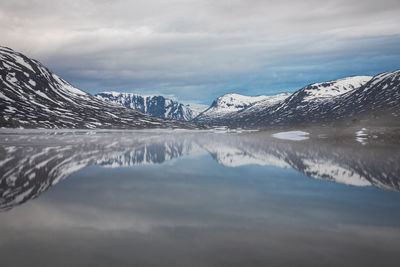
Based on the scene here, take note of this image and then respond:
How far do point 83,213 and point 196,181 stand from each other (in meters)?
10.5

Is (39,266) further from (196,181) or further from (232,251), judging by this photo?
(196,181)

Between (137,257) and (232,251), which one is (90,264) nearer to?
(137,257)

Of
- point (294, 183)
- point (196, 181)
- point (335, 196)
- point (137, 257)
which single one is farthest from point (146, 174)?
point (137, 257)

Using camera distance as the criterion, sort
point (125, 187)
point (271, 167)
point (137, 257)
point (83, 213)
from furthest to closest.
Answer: point (271, 167)
point (125, 187)
point (83, 213)
point (137, 257)

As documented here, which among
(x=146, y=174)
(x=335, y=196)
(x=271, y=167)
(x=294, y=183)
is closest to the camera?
(x=335, y=196)

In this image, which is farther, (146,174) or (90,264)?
(146,174)

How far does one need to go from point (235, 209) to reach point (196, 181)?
8.56 meters

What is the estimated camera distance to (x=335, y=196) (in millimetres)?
18344

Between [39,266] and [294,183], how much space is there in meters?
17.2

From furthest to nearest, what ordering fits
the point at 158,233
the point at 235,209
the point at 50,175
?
the point at 50,175, the point at 235,209, the point at 158,233

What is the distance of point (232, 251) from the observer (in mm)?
10188

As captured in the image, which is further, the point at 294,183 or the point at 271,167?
the point at 271,167

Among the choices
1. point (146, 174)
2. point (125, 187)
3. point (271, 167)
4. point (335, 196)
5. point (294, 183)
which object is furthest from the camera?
point (271, 167)

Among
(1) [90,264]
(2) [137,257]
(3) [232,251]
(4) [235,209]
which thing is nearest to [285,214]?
(4) [235,209]
